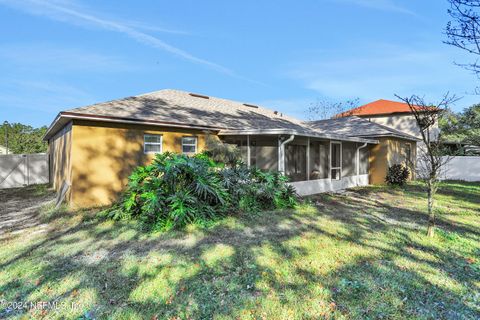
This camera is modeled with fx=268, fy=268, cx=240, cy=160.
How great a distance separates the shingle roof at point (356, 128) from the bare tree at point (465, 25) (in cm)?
899

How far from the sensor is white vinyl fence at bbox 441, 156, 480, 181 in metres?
19.4

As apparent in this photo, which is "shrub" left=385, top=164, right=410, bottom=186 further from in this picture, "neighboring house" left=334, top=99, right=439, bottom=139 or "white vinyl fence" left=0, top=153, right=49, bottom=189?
"white vinyl fence" left=0, top=153, right=49, bottom=189

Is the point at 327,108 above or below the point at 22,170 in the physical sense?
above

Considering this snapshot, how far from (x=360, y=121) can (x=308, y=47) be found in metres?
6.19

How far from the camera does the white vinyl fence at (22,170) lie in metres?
15.8

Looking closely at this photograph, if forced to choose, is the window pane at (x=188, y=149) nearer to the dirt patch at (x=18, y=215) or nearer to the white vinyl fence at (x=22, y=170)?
the dirt patch at (x=18, y=215)

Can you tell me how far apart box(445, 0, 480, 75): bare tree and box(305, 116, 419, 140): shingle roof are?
8993 mm

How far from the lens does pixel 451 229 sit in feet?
20.2

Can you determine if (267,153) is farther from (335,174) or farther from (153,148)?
A: (335,174)

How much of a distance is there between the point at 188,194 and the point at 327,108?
1498 inches

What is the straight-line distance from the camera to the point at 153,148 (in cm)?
996

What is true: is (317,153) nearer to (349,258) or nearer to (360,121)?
(360,121)

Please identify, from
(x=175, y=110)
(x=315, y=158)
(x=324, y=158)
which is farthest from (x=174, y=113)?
(x=324, y=158)

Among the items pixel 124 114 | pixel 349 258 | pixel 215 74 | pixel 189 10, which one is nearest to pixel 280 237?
pixel 349 258
